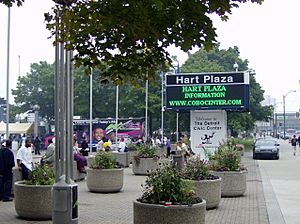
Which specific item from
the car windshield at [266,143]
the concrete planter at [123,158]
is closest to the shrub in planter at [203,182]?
the concrete planter at [123,158]

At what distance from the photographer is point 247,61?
69688mm

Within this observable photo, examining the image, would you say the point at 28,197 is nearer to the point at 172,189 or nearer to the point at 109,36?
the point at 172,189

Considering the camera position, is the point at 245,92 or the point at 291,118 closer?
the point at 245,92

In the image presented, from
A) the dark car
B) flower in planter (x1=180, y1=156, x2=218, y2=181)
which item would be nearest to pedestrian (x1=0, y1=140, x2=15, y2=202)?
flower in planter (x1=180, y1=156, x2=218, y2=181)

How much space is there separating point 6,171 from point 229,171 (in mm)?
6190

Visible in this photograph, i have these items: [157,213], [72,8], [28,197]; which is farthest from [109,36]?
[28,197]

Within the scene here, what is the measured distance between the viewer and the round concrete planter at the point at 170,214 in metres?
7.63

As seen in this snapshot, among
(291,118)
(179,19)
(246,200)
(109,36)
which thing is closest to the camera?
(179,19)

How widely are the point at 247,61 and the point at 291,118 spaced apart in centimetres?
9884

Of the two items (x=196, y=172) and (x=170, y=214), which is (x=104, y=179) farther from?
(x=170, y=214)

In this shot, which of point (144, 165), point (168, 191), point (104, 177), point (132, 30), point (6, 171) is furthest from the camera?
point (144, 165)

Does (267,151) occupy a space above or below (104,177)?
above

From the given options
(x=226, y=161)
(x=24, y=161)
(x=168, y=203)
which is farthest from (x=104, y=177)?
(x=168, y=203)

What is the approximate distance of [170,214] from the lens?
300 inches
